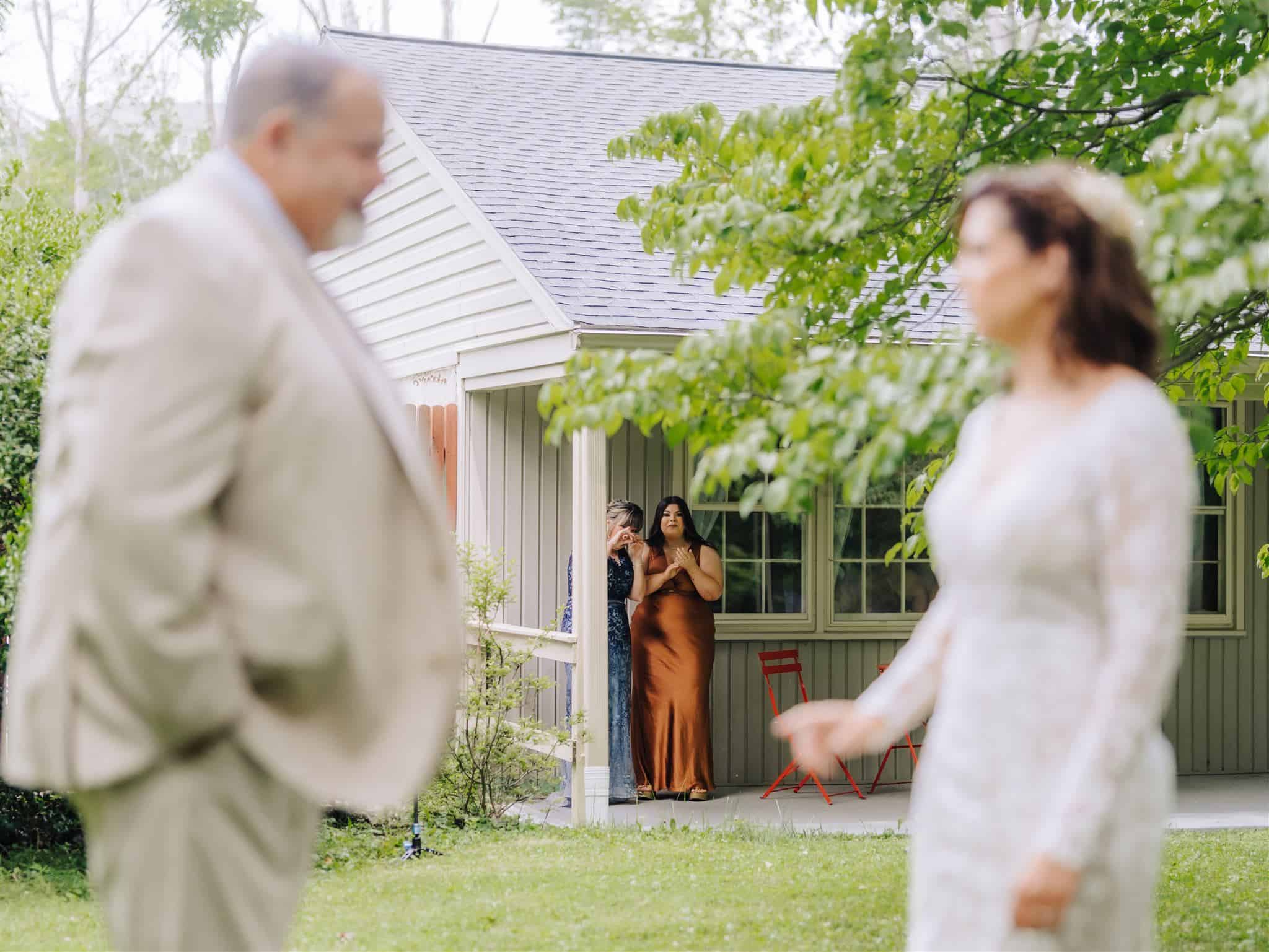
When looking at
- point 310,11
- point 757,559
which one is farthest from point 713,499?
point 310,11

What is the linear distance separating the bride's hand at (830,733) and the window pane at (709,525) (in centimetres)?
878

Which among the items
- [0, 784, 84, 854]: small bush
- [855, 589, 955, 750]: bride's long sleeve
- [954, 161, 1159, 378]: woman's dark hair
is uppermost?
[954, 161, 1159, 378]: woman's dark hair

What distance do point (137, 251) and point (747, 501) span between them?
6.92 feet

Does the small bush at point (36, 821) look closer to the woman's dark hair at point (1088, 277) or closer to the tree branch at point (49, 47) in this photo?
the woman's dark hair at point (1088, 277)

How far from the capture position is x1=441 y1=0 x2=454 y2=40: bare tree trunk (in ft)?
121

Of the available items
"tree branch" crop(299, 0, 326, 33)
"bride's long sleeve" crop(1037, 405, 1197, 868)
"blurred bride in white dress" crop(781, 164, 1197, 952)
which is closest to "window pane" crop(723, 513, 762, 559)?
"blurred bride in white dress" crop(781, 164, 1197, 952)

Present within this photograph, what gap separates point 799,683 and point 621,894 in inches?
176

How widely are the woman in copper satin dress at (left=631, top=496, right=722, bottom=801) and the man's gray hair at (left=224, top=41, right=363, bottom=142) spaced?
8.48m

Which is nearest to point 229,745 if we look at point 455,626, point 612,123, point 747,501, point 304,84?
point 455,626

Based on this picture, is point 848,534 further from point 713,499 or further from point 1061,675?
point 1061,675

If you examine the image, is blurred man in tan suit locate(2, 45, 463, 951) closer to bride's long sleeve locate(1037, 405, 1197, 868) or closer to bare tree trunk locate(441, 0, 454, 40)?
bride's long sleeve locate(1037, 405, 1197, 868)

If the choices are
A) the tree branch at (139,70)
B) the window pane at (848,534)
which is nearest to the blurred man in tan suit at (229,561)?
the window pane at (848,534)

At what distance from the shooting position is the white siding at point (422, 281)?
1066cm

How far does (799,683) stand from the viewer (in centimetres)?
1185
